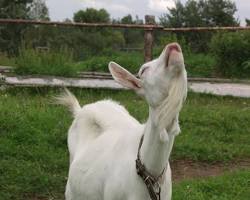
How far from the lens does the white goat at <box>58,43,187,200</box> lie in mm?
2578

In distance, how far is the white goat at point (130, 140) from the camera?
102 inches

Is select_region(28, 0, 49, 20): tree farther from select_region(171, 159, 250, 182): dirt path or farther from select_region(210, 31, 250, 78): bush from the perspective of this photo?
select_region(171, 159, 250, 182): dirt path

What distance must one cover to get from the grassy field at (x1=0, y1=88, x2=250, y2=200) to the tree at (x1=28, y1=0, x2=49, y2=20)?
61.4ft

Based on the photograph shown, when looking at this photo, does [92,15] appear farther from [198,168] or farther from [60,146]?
[198,168]

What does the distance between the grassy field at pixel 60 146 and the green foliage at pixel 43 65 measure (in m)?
1.72

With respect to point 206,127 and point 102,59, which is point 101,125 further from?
point 102,59

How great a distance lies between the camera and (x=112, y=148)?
3.38m

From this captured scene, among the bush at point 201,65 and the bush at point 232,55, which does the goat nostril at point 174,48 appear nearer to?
the bush at point 232,55

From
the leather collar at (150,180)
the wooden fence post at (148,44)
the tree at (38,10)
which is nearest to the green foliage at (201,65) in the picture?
the wooden fence post at (148,44)

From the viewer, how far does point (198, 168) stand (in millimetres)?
6090

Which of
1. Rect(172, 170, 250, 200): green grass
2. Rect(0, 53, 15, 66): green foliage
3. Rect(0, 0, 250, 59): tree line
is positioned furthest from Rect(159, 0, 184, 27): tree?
Rect(172, 170, 250, 200): green grass

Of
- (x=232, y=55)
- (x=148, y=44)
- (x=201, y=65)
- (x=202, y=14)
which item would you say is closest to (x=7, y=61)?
(x=148, y=44)

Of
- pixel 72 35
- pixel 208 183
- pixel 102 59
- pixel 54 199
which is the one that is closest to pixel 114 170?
pixel 54 199

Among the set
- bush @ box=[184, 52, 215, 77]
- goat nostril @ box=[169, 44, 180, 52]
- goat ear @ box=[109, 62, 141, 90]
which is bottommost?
bush @ box=[184, 52, 215, 77]
